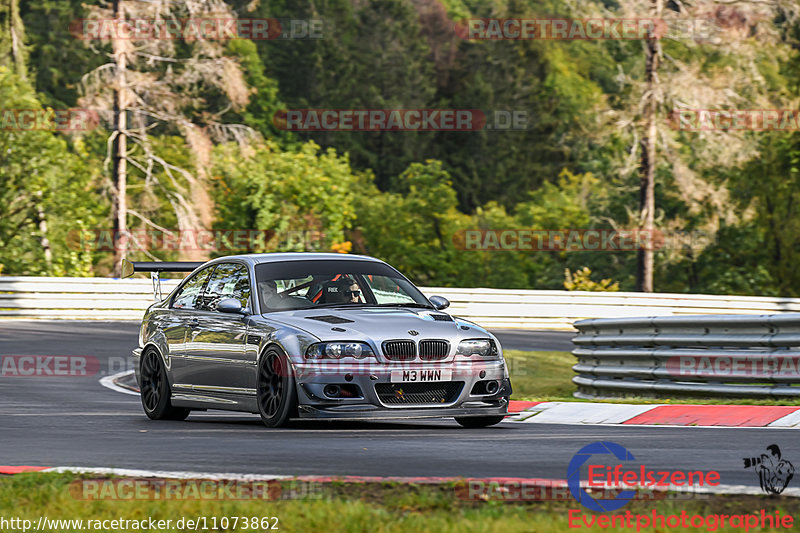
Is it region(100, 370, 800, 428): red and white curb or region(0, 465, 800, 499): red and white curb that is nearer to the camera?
region(0, 465, 800, 499): red and white curb

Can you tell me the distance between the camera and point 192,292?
12.7 m

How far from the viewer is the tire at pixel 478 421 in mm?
11501

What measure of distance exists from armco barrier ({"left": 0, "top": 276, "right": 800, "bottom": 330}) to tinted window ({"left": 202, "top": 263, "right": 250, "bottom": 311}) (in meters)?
13.7

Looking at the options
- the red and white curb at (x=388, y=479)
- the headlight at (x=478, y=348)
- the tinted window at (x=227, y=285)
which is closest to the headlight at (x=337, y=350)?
the headlight at (x=478, y=348)

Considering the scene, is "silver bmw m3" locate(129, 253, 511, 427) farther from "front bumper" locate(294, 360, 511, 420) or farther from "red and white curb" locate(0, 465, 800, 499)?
"red and white curb" locate(0, 465, 800, 499)

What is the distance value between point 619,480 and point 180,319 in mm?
6207

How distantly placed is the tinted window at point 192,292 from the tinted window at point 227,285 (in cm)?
12

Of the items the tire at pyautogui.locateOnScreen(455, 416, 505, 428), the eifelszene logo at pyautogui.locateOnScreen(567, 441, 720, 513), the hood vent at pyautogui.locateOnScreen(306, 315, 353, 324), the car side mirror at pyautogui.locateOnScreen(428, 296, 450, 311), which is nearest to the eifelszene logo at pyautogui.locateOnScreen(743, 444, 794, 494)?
the eifelszene logo at pyautogui.locateOnScreen(567, 441, 720, 513)

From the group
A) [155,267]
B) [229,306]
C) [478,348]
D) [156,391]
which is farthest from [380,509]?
[155,267]

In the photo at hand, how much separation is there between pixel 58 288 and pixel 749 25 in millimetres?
20934

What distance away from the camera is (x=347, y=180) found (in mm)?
49469

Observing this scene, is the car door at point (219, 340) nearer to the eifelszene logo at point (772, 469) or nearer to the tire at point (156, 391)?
the tire at point (156, 391)

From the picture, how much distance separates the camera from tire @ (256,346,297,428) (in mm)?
10641

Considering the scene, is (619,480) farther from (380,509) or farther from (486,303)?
(486,303)
